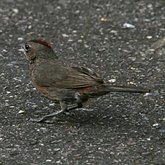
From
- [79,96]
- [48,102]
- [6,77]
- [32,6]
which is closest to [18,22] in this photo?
[32,6]

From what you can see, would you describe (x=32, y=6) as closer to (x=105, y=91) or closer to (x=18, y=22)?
(x=18, y=22)

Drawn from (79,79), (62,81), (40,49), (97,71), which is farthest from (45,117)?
(97,71)

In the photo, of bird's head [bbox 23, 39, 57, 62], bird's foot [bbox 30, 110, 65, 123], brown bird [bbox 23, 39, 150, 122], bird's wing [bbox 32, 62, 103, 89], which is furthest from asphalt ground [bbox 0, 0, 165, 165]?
bird's head [bbox 23, 39, 57, 62]

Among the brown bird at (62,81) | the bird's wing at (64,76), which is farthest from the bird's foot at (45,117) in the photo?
the bird's wing at (64,76)

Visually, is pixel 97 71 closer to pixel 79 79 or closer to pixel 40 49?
pixel 40 49

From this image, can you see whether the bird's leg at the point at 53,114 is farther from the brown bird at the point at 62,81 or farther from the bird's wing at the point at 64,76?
the bird's wing at the point at 64,76

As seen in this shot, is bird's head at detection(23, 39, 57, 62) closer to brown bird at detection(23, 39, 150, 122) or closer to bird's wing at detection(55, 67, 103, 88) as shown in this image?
brown bird at detection(23, 39, 150, 122)
